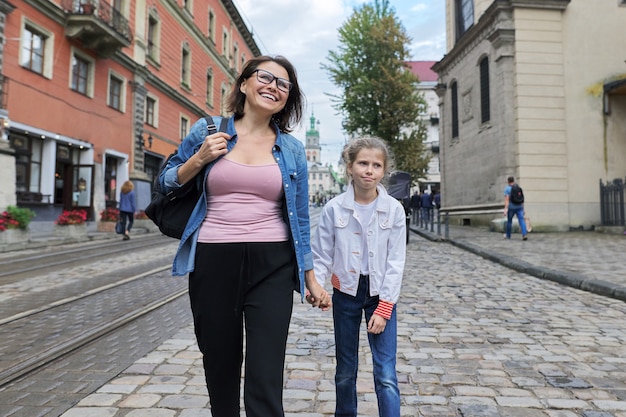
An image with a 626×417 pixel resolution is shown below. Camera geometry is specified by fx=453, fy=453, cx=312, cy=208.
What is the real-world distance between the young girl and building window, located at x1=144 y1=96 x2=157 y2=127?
22989 mm

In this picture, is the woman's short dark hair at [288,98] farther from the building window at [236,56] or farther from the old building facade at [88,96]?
the building window at [236,56]

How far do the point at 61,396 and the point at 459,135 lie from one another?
66.9 feet

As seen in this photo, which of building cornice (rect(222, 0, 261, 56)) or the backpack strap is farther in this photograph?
building cornice (rect(222, 0, 261, 56))

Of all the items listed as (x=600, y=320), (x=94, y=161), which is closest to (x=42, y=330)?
(x=600, y=320)

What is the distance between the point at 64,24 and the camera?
1691 cm

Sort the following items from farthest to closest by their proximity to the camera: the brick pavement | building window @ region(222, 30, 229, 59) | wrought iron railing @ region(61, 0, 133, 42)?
building window @ region(222, 30, 229, 59) < wrought iron railing @ region(61, 0, 133, 42) < the brick pavement

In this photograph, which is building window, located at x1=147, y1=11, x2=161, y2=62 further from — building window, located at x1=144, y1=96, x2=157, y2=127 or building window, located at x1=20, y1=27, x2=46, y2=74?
building window, located at x1=20, y1=27, x2=46, y2=74

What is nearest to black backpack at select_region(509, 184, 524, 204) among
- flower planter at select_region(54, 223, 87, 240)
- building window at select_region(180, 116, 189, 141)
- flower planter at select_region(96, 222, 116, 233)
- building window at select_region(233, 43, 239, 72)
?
flower planter at select_region(54, 223, 87, 240)

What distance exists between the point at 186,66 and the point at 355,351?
2895 cm

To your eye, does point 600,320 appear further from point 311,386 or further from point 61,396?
point 61,396

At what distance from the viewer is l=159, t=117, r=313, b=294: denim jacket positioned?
190 centimetres

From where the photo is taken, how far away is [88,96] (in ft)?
59.9

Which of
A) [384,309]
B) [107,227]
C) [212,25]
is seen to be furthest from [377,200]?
[212,25]

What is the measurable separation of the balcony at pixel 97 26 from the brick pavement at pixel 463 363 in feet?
52.7
